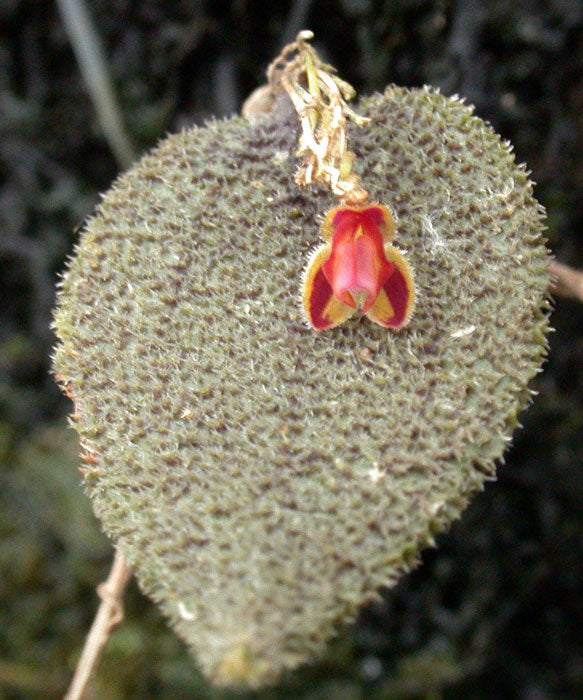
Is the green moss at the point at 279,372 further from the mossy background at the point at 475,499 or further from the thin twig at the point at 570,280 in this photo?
the mossy background at the point at 475,499

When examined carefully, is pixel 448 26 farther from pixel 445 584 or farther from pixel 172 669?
pixel 172 669

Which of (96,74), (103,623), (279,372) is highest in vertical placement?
(96,74)

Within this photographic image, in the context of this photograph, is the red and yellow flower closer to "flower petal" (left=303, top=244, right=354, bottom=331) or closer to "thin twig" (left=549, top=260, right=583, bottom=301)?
"flower petal" (left=303, top=244, right=354, bottom=331)

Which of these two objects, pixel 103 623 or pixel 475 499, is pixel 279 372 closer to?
pixel 103 623

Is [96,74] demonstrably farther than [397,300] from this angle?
Yes

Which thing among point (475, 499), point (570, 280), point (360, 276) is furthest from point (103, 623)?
point (475, 499)
